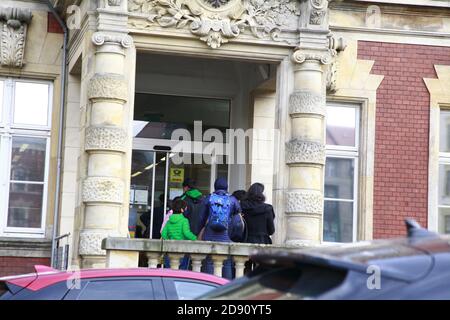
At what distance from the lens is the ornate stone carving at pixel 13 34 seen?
17.5 metres

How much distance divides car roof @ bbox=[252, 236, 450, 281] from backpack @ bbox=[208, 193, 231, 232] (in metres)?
8.89

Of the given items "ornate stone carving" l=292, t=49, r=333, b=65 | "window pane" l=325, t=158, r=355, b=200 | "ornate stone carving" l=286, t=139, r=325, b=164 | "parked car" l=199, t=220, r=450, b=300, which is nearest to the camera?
"parked car" l=199, t=220, r=450, b=300

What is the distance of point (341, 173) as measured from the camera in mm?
18719

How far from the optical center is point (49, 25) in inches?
706

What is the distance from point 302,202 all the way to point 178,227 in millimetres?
2329

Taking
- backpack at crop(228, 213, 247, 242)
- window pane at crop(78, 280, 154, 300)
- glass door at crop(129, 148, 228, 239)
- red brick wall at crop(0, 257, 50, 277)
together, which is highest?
glass door at crop(129, 148, 228, 239)

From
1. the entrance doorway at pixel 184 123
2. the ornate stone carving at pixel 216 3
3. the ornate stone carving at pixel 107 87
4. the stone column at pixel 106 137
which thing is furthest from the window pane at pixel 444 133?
the ornate stone carving at pixel 107 87

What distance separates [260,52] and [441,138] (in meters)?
4.34

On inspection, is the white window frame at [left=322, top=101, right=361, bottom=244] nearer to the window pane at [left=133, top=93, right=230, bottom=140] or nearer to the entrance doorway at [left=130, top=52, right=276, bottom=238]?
the entrance doorway at [left=130, top=52, right=276, bottom=238]

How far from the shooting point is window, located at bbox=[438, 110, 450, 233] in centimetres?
1870

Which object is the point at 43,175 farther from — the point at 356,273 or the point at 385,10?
the point at 356,273

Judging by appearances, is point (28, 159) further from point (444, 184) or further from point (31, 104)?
point (444, 184)

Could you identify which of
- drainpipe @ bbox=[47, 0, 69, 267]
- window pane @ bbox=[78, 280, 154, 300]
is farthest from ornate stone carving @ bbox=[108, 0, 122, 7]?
window pane @ bbox=[78, 280, 154, 300]
